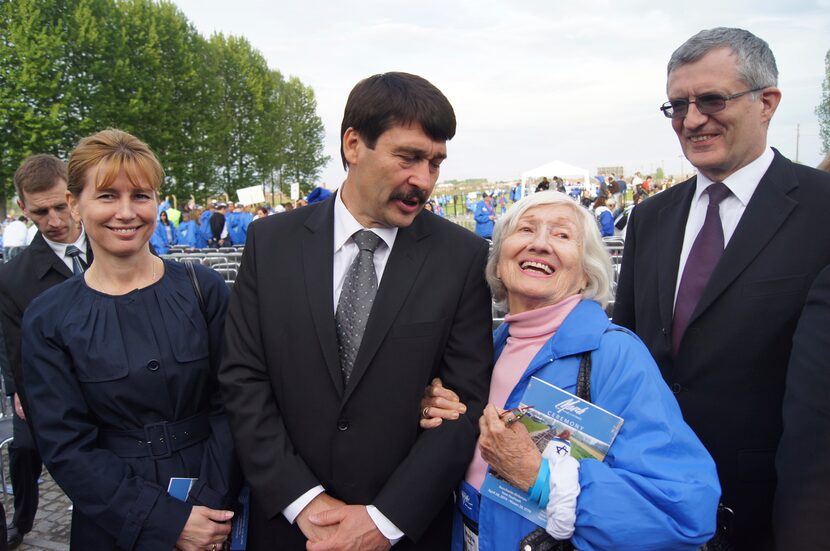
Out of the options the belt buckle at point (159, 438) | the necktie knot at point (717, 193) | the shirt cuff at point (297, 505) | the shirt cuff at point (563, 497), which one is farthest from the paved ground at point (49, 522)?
the necktie knot at point (717, 193)

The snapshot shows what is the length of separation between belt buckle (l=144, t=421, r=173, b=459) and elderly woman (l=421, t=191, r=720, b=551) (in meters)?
0.96

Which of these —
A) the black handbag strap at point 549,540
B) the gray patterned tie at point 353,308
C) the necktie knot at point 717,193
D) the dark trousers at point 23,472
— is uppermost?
the necktie knot at point 717,193

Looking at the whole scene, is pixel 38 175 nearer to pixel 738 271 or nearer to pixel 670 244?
pixel 670 244

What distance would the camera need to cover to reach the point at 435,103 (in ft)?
6.55

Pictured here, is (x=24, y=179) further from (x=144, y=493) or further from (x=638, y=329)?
(x=638, y=329)

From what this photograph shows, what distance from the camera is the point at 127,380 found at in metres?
2.03

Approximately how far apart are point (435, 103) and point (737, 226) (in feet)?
4.17

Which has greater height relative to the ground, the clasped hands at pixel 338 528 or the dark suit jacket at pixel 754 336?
the dark suit jacket at pixel 754 336

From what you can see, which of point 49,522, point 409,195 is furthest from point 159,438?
point 49,522

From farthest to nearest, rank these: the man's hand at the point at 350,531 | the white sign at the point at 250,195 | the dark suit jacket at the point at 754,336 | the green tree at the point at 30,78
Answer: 1. the green tree at the point at 30,78
2. the white sign at the point at 250,195
3. the dark suit jacket at the point at 754,336
4. the man's hand at the point at 350,531

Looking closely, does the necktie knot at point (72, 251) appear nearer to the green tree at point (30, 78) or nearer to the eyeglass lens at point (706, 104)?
the eyeglass lens at point (706, 104)

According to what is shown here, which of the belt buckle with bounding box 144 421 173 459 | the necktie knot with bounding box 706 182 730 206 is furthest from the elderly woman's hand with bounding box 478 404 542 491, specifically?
the necktie knot with bounding box 706 182 730 206

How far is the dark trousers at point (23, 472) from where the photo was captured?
3.43 metres

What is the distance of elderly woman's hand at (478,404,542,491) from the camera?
171 centimetres
